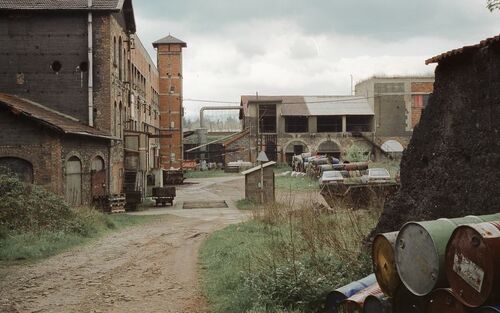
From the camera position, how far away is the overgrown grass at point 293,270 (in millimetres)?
6621

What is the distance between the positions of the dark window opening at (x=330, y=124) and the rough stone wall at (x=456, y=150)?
4801 centimetres

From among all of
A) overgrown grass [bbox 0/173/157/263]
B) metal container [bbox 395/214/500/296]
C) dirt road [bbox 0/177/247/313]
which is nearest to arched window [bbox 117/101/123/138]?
overgrown grass [bbox 0/173/157/263]

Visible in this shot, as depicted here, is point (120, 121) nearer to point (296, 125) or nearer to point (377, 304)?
point (377, 304)

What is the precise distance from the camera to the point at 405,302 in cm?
484

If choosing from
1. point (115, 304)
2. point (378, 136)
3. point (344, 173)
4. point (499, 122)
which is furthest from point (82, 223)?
point (378, 136)

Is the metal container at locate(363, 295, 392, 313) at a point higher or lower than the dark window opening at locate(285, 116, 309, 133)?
lower

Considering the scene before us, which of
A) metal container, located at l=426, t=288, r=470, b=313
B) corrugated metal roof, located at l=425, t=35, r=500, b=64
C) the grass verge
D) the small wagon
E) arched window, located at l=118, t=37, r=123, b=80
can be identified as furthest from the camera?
arched window, located at l=118, t=37, r=123, b=80

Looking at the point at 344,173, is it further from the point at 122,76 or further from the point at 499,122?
the point at 499,122

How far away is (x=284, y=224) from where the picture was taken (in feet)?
43.9

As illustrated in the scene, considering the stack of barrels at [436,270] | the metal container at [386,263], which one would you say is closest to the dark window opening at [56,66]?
the stack of barrels at [436,270]

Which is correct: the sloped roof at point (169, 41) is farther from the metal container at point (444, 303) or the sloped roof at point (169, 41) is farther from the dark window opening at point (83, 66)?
the metal container at point (444, 303)

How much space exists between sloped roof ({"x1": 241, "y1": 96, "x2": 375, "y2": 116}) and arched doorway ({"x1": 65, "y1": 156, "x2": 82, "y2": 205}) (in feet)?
110

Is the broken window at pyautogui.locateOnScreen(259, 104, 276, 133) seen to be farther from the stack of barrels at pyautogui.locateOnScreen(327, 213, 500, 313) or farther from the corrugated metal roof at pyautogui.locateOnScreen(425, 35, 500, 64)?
the stack of barrels at pyautogui.locateOnScreen(327, 213, 500, 313)

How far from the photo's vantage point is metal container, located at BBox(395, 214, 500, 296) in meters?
4.38
